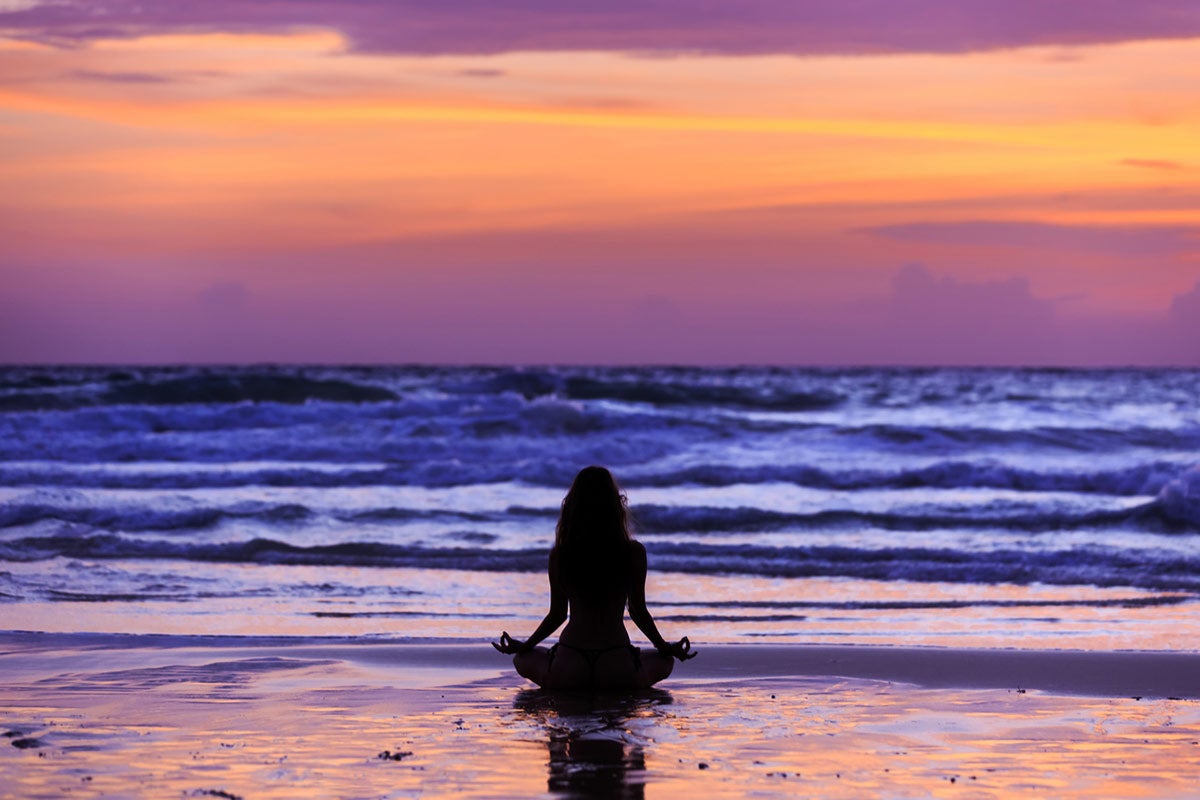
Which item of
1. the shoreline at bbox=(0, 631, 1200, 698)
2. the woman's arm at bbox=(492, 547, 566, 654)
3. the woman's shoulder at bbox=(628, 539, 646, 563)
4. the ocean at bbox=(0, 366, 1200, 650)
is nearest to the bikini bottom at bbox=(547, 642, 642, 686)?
the woman's arm at bbox=(492, 547, 566, 654)

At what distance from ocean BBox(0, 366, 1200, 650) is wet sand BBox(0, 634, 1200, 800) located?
112 cm

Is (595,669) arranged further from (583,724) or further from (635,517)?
(635,517)

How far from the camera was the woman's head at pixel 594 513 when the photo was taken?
690 centimetres

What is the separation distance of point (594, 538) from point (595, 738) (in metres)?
1.42

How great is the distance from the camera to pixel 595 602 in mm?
6887

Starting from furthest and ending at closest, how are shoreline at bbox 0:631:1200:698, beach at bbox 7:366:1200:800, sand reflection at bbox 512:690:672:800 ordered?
1. shoreline at bbox 0:631:1200:698
2. beach at bbox 7:366:1200:800
3. sand reflection at bbox 512:690:672:800

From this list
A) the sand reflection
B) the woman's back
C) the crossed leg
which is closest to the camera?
the sand reflection

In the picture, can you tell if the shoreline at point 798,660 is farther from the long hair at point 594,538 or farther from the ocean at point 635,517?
the long hair at point 594,538

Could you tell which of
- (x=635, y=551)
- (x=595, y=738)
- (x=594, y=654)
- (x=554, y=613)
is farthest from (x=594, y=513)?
(x=595, y=738)

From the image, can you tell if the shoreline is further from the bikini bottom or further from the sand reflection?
the sand reflection

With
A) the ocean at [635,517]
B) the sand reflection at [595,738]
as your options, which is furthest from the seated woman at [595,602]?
the ocean at [635,517]

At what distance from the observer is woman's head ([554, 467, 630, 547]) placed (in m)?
6.90

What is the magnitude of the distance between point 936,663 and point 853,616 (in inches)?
87.4

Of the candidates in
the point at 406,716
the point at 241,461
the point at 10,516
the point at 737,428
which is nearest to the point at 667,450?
the point at 737,428
